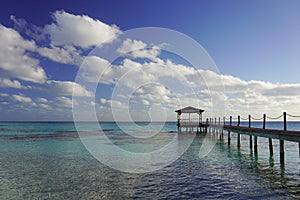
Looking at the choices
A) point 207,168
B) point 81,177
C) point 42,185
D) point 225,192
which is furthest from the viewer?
point 207,168

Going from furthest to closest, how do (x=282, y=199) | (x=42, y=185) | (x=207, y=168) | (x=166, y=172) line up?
(x=207, y=168) < (x=166, y=172) < (x=42, y=185) < (x=282, y=199)

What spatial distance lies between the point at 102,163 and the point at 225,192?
27.8 feet

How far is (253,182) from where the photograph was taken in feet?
35.2

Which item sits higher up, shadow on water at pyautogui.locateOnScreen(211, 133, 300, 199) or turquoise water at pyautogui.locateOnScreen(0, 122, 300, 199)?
shadow on water at pyautogui.locateOnScreen(211, 133, 300, 199)

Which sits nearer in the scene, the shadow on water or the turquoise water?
the turquoise water

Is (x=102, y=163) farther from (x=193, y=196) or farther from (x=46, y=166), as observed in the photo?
(x=193, y=196)

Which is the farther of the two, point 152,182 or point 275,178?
point 275,178

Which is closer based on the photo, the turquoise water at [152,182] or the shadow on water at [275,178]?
the turquoise water at [152,182]

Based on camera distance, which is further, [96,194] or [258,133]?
[258,133]

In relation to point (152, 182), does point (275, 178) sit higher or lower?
higher

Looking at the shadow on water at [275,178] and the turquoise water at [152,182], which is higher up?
the shadow on water at [275,178]

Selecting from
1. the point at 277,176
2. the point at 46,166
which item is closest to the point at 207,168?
the point at 277,176

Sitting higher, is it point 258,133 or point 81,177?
point 258,133

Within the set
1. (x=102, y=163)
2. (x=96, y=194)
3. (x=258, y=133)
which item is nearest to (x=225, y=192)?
(x=96, y=194)
